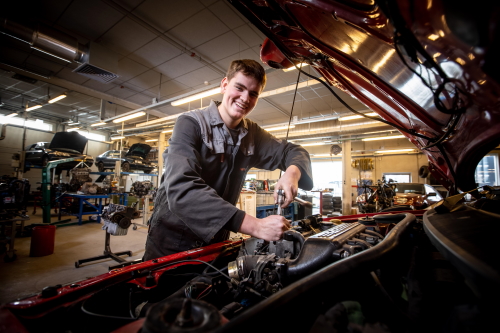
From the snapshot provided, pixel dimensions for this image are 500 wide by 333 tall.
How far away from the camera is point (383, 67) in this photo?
941 millimetres

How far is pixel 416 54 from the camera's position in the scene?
Answer: 68cm

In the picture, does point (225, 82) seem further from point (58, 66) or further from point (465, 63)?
point (58, 66)

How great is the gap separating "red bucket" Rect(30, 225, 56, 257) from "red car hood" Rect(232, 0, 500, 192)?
463 cm

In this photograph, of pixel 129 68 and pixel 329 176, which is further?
pixel 329 176

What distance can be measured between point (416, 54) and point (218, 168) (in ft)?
3.64

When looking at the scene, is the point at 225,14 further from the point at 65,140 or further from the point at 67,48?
the point at 65,140

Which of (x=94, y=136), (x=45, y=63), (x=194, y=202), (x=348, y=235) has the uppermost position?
(x=45, y=63)

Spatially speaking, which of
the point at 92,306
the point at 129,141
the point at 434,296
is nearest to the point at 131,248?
the point at 92,306

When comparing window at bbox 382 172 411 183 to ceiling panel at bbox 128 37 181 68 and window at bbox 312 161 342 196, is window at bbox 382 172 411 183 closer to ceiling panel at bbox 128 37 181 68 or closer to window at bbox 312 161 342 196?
window at bbox 312 161 342 196

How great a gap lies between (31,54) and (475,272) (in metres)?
8.90

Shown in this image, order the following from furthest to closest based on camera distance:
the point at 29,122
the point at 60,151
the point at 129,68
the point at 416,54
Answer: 1. the point at 29,122
2. the point at 60,151
3. the point at 129,68
4. the point at 416,54

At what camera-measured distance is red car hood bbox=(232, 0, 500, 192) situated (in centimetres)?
57

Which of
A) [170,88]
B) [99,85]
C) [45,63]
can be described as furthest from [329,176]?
[45,63]

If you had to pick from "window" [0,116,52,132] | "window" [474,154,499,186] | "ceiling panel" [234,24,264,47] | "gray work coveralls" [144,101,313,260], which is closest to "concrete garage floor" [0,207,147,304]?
"gray work coveralls" [144,101,313,260]
